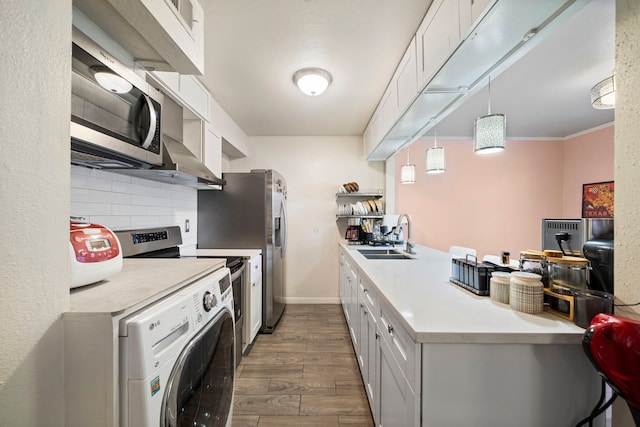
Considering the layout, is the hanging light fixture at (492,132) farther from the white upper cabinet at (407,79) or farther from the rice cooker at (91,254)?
the rice cooker at (91,254)

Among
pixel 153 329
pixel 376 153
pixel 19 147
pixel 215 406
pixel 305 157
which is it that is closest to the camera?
pixel 19 147

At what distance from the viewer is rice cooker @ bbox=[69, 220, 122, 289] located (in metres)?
0.78

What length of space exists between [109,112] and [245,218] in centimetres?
174

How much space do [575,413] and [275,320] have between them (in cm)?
248

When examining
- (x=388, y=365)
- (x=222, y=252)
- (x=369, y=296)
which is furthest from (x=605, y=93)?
(x=222, y=252)

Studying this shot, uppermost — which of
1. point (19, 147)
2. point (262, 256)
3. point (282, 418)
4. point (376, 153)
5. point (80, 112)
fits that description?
point (376, 153)

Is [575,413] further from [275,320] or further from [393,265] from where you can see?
[275,320]

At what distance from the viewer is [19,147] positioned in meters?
0.54

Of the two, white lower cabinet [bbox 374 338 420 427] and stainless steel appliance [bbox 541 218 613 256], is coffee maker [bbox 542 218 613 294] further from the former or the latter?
white lower cabinet [bbox 374 338 420 427]

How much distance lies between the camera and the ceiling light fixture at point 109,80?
0.95 m

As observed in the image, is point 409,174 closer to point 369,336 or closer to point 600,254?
point 369,336

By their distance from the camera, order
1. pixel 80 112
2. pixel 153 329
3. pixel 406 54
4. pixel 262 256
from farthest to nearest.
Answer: pixel 262 256, pixel 406 54, pixel 80 112, pixel 153 329

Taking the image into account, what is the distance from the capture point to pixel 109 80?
99 centimetres

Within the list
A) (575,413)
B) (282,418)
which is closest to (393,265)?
(575,413)
